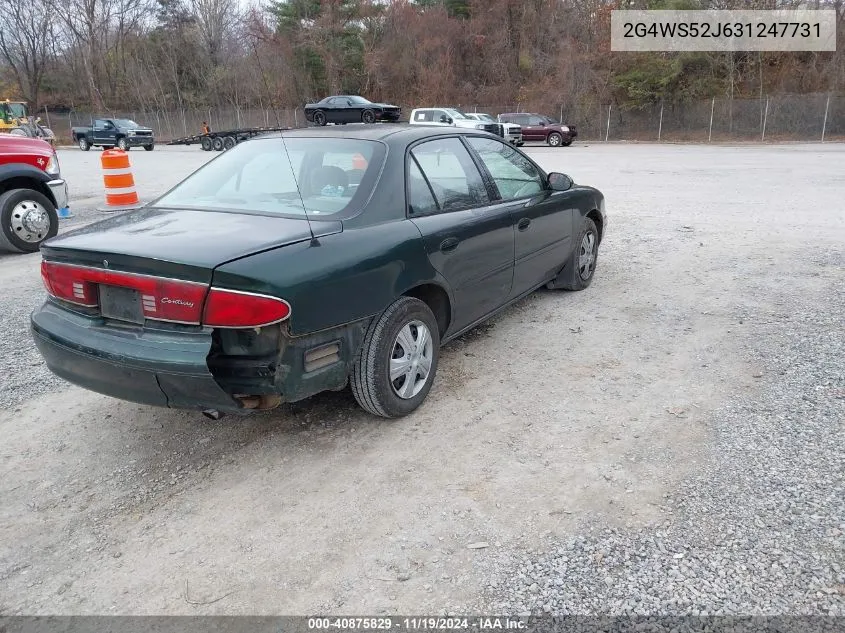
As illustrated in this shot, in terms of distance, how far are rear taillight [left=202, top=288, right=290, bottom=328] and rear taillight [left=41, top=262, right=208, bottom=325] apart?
0.06m

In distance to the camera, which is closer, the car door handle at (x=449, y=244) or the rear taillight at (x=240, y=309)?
the rear taillight at (x=240, y=309)

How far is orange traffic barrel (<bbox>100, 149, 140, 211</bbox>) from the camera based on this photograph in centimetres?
1101

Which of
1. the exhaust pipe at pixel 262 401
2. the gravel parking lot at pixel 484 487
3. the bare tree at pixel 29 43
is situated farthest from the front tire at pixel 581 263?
the bare tree at pixel 29 43

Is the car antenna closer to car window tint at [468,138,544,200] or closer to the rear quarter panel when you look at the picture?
the rear quarter panel

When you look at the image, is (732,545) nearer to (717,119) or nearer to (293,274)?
(293,274)

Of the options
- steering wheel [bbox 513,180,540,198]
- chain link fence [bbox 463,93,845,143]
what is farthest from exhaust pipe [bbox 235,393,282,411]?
chain link fence [bbox 463,93,845,143]

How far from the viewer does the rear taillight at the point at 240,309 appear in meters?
2.76

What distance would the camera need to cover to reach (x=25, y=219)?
26.1 feet

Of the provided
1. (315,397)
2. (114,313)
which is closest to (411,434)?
(315,397)

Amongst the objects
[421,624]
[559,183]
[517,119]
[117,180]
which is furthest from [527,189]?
[517,119]

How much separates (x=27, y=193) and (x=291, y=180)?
5.81 meters

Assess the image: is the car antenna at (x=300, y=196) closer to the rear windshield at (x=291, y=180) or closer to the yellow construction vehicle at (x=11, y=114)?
the rear windshield at (x=291, y=180)

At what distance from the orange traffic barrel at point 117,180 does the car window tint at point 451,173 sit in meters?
8.74

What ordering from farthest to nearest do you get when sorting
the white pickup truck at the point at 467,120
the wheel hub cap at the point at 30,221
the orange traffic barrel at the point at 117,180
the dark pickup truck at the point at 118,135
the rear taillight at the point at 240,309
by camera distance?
the dark pickup truck at the point at 118,135
the white pickup truck at the point at 467,120
the orange traffic barrel at the point at 117,180
the wheel hub cap at the point at 30,221
the rear taillight at the point at 240,309
